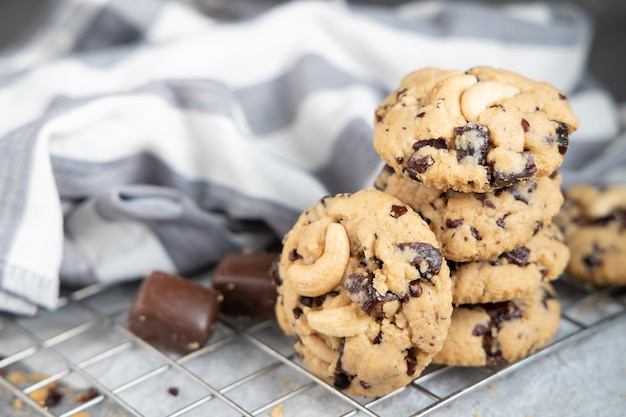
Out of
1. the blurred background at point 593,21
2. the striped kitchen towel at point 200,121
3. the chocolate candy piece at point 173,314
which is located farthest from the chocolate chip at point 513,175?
the blurred background at point 593,21

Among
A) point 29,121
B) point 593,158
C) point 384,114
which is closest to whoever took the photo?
point 384,114

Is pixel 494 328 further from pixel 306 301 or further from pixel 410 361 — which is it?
pixel 306 301

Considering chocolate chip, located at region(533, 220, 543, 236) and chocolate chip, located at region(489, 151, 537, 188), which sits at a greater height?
chocolate chip, located at region(489, 151, 537, 188)

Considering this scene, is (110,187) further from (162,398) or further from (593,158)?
(593,158)

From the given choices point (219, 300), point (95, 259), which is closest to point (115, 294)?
point (95, 259)

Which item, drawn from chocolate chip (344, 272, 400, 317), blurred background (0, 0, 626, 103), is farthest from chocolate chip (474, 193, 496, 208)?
blurred background (0, 0, 626, 103)

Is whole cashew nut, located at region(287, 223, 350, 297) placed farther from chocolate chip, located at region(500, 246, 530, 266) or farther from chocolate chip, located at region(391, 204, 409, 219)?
chocolate chip, located at region(500, 246, 530, 266)

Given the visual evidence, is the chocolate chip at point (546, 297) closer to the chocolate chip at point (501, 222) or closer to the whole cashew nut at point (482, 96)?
the chocolate chip at point (501, 222)
